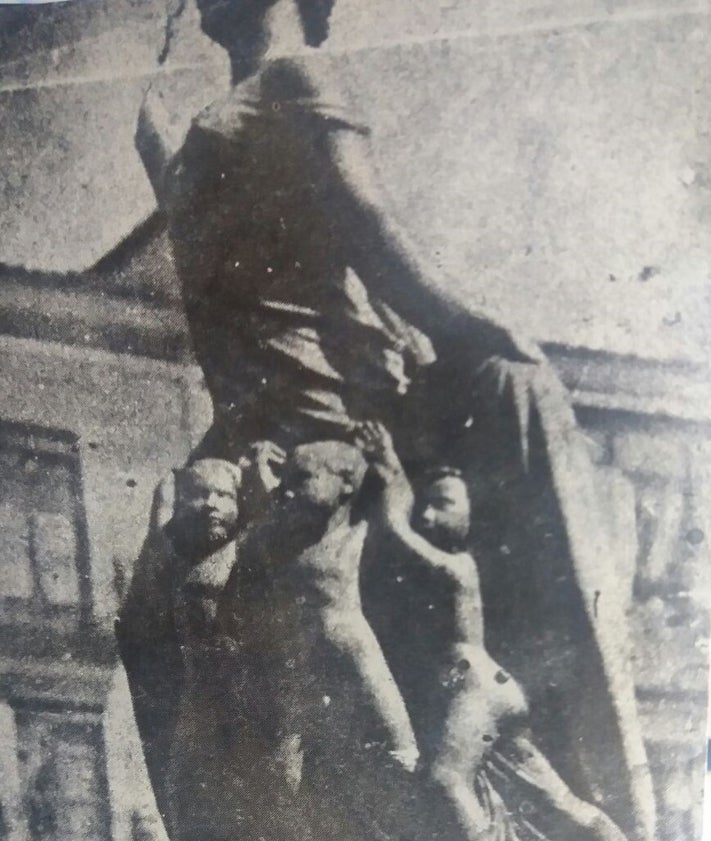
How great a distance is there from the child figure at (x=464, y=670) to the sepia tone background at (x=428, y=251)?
190mm

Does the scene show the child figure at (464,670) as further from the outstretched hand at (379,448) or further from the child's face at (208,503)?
the child's face at (208,503)

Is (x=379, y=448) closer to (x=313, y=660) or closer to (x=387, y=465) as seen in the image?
(x=387, y=465)

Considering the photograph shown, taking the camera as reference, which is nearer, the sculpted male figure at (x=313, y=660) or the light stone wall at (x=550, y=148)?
the light stone wall at (x=550, y=148)

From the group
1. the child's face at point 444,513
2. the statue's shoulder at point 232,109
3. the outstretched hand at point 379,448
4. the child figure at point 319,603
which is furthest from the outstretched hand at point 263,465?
the statue's shoulder at point 232,109

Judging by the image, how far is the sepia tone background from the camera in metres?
1.25

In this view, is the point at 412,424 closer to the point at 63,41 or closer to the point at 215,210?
the point at 215,210

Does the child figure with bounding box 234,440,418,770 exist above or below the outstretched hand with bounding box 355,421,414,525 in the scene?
below

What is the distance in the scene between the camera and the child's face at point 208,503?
140 centimetres

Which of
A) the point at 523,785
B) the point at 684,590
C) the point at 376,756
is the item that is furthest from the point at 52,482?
the point at 684,590

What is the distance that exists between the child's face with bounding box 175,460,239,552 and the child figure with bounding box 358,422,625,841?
26 cm

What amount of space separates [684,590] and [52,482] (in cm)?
115

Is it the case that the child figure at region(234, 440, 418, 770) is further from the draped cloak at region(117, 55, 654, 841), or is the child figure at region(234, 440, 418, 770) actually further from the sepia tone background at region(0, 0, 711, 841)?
the sepia tone background at region(0, 0, 711, 841)

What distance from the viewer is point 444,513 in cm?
132

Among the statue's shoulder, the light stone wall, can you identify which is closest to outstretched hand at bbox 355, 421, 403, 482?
the light stone wall
